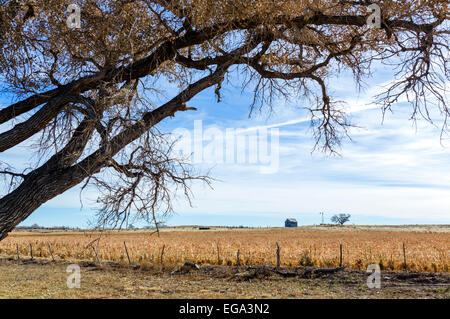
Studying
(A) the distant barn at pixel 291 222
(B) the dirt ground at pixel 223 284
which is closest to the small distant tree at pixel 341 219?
(A) the distant barn at pixel 291 222

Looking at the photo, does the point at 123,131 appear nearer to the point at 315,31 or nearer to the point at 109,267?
the point at 315,31

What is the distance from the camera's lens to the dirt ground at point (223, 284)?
10930 mm

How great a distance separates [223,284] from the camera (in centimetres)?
1306

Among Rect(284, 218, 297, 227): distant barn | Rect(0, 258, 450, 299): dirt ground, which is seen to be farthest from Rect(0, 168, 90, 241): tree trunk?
Rect(284, 218, 297, 227): distant barn

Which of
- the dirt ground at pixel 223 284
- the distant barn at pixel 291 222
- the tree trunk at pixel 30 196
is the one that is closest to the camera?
the tree trunk at pixel 30 196

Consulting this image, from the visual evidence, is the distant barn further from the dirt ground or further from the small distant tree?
the dirt ground

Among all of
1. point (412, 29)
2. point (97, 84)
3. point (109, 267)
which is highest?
point (412, 29)

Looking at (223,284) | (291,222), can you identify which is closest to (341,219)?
(291,222)

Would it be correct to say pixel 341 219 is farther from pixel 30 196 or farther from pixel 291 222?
pixel 30 196

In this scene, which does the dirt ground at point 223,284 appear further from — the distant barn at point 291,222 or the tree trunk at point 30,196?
the distant barn at point 291,222

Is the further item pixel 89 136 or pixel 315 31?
pixel 315 31
